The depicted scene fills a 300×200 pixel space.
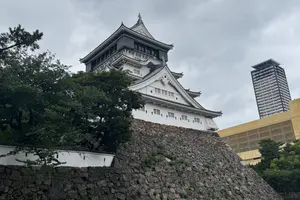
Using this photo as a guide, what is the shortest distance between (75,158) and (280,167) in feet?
46.3

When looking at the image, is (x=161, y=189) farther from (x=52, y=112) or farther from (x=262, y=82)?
(x=262, y=82)

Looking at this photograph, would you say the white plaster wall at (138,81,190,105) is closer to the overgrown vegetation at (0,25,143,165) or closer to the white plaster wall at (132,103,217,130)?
the white plaster wall at (132,103,217,130)

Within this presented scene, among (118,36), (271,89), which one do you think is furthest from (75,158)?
(271,89)

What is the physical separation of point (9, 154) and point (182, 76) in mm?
17145

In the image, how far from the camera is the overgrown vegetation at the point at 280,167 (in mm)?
17297

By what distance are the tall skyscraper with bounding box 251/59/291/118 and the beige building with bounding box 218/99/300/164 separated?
39642mm

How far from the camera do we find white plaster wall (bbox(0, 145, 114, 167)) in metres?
8.64

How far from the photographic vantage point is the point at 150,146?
13.8 m

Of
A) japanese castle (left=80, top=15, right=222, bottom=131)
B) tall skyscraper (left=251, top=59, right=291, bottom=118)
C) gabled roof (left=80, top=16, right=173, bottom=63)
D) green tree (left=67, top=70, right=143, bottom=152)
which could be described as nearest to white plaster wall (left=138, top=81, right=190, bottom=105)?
japanese castle (left=80, top=15, right=222, bottom=131)

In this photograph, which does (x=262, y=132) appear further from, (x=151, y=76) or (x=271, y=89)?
(x=271, y=89)

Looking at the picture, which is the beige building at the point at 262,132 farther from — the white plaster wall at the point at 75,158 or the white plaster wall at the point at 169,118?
the white plaster wall at the point at 75,158

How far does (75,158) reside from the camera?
10.1 m

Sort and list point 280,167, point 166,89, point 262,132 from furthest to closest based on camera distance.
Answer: point 262,132 → point 280,167 → point 166,89

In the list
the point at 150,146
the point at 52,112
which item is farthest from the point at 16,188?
the point at 150,146
